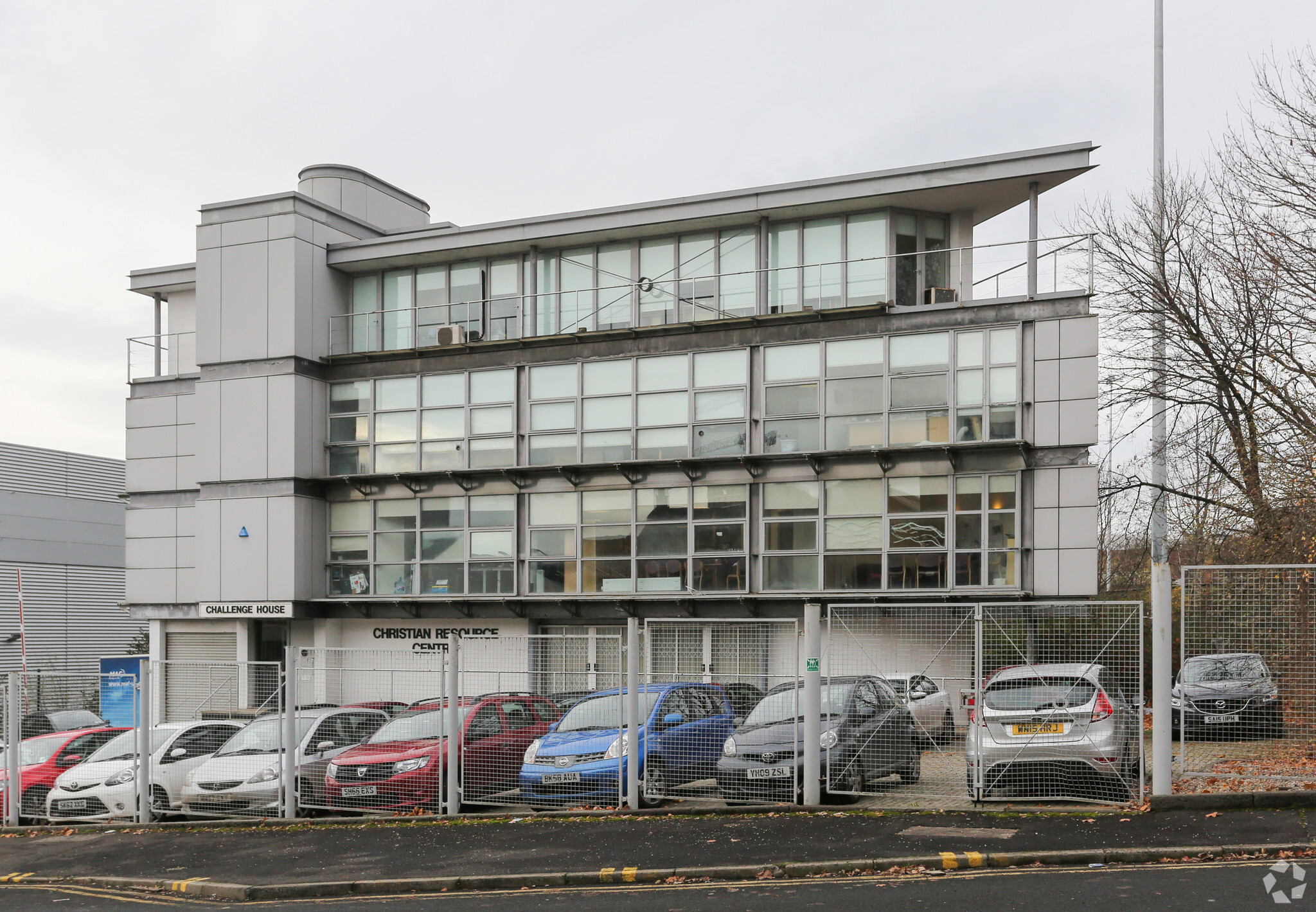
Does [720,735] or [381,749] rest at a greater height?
[720,735]

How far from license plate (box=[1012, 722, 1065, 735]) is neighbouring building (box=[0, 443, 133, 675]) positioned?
3588 cm

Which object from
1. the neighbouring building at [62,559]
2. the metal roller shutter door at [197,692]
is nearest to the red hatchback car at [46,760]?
the metal roller shutter door at [197,692]

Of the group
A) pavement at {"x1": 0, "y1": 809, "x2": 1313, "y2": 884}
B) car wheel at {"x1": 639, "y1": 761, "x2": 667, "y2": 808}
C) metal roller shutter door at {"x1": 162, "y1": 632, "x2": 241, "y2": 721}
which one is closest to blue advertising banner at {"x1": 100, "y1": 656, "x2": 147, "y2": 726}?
metal roller shutter door at {"x1": 162, "y1": 632, "x2": 241, "y2": 721}

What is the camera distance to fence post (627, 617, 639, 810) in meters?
14.2

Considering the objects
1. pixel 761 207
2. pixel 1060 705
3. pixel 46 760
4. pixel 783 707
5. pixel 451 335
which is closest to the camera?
pixel 1060 705

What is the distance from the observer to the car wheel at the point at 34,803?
689 inches

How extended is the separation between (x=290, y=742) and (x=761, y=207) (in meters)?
16.9

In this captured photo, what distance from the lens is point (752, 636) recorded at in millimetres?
18969

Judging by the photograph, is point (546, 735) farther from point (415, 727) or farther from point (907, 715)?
point (907, 715)

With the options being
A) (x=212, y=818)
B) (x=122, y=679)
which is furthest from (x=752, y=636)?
(x=122, y=679)

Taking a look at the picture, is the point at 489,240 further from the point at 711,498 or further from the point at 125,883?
the point at 125,883

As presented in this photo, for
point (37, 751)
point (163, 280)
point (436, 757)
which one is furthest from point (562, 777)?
point (163, 280)

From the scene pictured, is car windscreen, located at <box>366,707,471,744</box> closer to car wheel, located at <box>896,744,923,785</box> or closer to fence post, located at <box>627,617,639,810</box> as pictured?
fence post, located at <box>627,617,639,810</box>

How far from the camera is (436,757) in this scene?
49.6 ft
